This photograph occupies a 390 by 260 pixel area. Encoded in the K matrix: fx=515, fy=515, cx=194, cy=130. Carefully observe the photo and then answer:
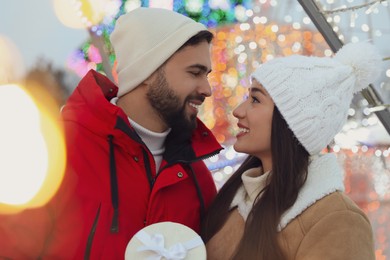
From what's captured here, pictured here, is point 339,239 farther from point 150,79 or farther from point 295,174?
point 150,79

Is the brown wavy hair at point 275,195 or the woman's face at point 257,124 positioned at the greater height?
the woman's face at point 257,124

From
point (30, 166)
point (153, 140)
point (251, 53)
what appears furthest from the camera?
point (251, 53)

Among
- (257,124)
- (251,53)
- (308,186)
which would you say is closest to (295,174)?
(308,186)

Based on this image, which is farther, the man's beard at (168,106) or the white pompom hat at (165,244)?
the man's beard at (168,106)

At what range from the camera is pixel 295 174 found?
150 cm

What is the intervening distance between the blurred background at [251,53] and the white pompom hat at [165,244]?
1.55 m

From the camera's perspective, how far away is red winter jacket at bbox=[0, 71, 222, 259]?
150 centimetres

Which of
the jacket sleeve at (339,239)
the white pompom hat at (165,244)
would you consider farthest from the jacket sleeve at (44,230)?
the jacket sleeve at (339,239)

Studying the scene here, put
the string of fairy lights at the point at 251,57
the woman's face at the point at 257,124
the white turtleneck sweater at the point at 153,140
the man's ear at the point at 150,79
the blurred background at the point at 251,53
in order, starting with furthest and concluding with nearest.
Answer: the string of fairy lights at the point at 251,57, the blurred background at the point at 251,53, the man's ear at the point at 150,79, the white turtleneck sweater at the point at 153,140, the woman's face at the point at 257,124

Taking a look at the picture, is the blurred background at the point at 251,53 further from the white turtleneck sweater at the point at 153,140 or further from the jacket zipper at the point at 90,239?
the jacket zipper at the point at 90,239

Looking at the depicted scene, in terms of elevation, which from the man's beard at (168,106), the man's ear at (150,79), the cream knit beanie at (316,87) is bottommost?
the cream knit beanie at (316,87)

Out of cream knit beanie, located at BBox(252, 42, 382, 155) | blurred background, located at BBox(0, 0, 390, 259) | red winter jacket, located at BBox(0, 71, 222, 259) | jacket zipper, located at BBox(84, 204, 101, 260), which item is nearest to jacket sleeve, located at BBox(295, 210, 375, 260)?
cream knit beanie, located at BBox(252, 42, 382, 155)

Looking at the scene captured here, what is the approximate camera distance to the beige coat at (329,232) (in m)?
1.29

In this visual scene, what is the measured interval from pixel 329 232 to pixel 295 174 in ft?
0.76
